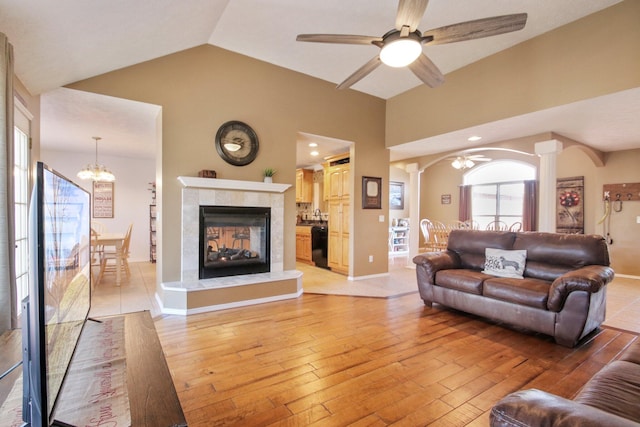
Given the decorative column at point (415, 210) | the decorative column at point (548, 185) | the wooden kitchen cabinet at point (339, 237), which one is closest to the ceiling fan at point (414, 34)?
the decorative column at point (548, 185)

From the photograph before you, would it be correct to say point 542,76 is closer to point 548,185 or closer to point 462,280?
point 548,185

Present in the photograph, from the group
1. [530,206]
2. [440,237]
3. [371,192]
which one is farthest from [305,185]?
[530,206]

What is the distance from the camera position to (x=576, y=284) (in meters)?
2.64

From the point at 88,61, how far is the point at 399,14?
286 centimetres

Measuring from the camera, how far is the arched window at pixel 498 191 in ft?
24.6

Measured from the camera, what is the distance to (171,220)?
3.73 m

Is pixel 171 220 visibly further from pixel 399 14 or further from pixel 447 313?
pixel 447 313

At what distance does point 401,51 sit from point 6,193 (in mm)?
2948

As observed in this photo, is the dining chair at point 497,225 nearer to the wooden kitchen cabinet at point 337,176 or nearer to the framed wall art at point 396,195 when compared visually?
the framed wall art at point 396,195

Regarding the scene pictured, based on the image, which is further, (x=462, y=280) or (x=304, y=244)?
(x=304, y=244)

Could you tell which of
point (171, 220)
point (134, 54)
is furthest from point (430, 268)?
point (134, 54)

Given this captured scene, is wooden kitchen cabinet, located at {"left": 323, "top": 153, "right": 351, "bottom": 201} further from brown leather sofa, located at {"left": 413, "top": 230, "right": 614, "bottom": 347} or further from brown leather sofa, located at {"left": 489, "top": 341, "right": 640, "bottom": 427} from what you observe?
brown leather sofa, located at {"left": 489, "top": 341, "right": 640, "bottom": 427}

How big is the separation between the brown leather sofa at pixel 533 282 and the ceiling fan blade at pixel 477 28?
85.4 inches

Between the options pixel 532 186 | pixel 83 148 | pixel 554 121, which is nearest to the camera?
pixel 554 121
